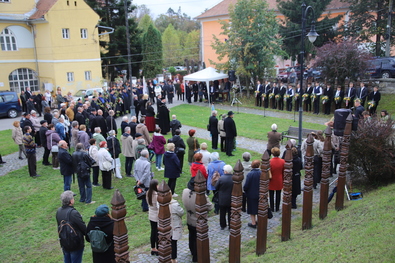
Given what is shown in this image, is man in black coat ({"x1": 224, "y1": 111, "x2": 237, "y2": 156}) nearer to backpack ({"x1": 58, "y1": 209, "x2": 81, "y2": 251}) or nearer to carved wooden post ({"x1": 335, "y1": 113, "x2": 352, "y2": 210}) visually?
carved wooden post ({"x1": 335, "y1": 113, "x2": 352, "y2": 210})

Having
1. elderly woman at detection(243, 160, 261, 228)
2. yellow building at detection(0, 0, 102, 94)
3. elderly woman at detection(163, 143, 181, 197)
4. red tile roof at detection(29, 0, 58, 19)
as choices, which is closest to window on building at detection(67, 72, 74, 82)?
yellow building at detection(0, 0, 102, 94)

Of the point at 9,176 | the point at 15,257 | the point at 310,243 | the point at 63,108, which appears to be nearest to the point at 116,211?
the point at 310,243

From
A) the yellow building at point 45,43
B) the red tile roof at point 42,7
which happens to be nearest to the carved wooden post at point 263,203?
the yellow building at point 45,43

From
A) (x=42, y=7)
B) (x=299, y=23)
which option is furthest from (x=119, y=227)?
(x=299, y=23)

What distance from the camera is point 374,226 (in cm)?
619

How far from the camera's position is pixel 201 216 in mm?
5758

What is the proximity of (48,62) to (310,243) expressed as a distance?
3135 centimetres

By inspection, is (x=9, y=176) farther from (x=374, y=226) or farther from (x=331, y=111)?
(x=331, y=111)

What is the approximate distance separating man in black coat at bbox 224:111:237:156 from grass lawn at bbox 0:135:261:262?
2.23 feet

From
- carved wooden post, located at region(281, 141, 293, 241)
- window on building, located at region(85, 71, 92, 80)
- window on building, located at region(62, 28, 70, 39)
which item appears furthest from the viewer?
window on building, located at region(85, 71, 92, 80)

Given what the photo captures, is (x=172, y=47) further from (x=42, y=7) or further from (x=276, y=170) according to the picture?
→ (x=276, y=170)

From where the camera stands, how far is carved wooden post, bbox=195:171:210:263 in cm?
558

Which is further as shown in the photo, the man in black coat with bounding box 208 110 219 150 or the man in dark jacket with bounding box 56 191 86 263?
the man in black coat with bounding box 208 110 219 150

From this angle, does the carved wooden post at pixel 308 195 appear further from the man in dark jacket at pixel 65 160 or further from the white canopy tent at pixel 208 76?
the white canopy tent at pixel 208 76
